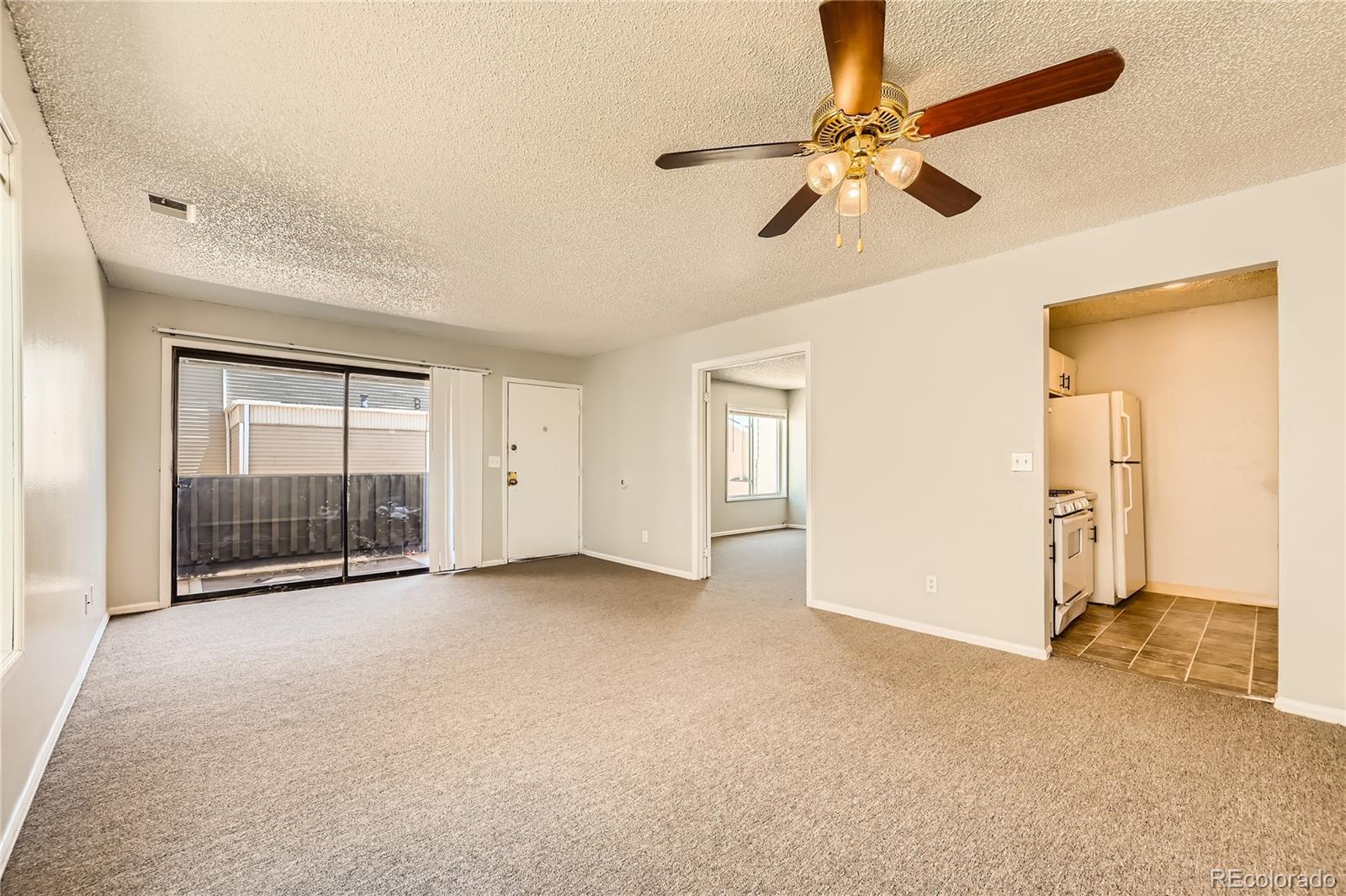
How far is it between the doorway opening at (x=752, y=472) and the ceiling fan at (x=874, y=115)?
3284 millimetres

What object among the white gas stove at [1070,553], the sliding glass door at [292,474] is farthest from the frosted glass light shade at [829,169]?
the sliding glass door at [292,474]

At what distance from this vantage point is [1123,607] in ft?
13.7

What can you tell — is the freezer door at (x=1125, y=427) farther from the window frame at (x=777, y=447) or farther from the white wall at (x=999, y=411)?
the window frame at (x=777, y=447)

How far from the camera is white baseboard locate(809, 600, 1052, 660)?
3166 mm

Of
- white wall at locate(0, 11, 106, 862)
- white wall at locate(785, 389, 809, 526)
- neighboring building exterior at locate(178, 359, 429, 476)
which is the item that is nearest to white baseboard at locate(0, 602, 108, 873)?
white wall at locate(0, 11, 106, 862)

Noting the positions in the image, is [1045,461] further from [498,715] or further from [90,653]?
[90,653]

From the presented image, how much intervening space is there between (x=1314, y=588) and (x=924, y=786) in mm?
2062

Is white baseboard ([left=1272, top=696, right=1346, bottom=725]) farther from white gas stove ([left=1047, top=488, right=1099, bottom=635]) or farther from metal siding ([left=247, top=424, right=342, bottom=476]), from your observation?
metal siding ([left=247, top=424, right=342, bottom=476])

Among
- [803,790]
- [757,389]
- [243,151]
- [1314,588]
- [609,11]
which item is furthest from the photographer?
[757,389]

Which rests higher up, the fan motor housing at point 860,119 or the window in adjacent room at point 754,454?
the fan motor housing at point 860,119

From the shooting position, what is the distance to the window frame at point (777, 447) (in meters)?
8.41

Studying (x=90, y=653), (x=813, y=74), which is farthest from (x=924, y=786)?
(x=90, y=653)

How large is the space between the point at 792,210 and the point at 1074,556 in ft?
10.4

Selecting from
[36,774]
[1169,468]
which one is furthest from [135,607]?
[1169,468]
